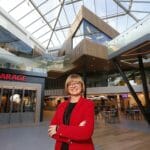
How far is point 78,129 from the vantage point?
Result: 160 cm

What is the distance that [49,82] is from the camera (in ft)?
106

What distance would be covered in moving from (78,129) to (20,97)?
39.2ft

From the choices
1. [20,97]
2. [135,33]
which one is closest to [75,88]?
[135,33]

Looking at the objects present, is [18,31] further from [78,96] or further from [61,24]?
[78,96]

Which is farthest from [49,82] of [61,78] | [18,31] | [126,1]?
[126,1]

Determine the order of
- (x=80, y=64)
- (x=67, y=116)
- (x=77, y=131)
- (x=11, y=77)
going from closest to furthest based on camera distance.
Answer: (x=77, y=131), (x=67, y=116), (x=11, y=77), (x=80, y=64)

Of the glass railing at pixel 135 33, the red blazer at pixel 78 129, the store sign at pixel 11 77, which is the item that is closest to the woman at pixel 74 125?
the red blazer at pixel 78 129

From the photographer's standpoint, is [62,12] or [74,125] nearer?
[74,125]

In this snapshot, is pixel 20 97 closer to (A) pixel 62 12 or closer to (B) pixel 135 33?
(B) pixel 135 33

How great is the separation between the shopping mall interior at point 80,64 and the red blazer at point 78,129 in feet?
15.4

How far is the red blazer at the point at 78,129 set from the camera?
1.60 m

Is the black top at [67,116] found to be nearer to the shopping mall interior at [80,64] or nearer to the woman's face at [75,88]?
the woman's face at [75,88]

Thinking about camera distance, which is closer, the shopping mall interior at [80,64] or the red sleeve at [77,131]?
the red sleeve at [77,131]

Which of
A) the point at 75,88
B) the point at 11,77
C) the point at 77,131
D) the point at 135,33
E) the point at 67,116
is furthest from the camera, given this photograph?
the point at 11,77
